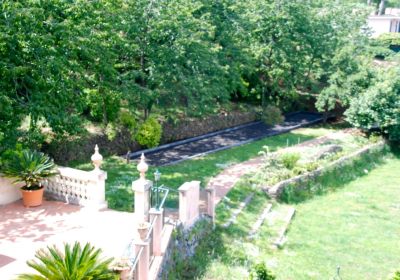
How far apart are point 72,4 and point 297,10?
19.0 metres

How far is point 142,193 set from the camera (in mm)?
10078

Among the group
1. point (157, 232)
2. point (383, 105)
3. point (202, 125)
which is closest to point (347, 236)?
point (157, 232)

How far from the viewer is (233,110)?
29.3 metres

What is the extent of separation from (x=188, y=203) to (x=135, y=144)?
34.5 ft

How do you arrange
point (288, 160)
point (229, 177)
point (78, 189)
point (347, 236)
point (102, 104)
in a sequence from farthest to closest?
1. point (288, 160)
2. point (102, 104)
3. point (229, 177)
4. point (347, 236)
5. point (78, 189)

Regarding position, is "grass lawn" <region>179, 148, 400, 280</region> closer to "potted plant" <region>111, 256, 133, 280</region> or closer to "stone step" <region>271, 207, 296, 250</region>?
"stone step" <region>271, 207, 296, 250</region>

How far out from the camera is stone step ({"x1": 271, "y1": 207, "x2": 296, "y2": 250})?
13.4m

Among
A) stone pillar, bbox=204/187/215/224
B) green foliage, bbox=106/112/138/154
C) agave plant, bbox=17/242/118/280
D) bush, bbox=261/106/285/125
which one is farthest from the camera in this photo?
bush, bbox=261/106/285/125

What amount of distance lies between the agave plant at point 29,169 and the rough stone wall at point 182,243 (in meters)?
4.03

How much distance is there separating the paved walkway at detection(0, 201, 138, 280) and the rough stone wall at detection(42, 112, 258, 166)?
5779 millimetres

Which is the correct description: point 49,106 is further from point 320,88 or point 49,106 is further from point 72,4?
point 320,88

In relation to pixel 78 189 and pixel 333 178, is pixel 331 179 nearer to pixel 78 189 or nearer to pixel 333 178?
pixel 333 178

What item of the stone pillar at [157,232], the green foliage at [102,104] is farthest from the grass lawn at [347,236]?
the green foliage at [102,104]

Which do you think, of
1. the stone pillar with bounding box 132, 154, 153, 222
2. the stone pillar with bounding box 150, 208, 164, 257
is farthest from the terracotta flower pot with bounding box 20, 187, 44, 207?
the stone pillar with bounding box 150, 208, 164, 257
